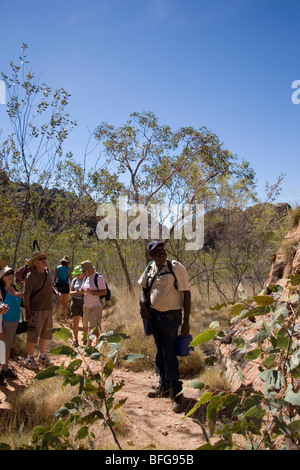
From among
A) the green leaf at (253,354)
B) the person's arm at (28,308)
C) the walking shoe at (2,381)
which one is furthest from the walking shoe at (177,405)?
the green leaf at (253,354)

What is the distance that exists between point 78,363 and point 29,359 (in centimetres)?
474

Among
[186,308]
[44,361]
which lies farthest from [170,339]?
[44,361]

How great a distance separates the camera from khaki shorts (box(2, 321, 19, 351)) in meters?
5.23

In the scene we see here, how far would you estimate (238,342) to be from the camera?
169 centimetres

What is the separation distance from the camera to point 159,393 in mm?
4891

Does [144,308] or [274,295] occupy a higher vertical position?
[274,295]

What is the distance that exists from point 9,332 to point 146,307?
80.8 inches

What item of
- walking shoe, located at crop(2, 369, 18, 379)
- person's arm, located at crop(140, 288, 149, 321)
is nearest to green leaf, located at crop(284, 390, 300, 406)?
person's arm, located at crop(140, 288, 149, 321)

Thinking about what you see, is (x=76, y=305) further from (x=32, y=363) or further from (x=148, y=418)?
(x=148, y=418)

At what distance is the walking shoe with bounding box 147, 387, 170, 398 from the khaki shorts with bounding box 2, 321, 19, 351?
6.78ft

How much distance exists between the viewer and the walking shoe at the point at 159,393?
4.83 m

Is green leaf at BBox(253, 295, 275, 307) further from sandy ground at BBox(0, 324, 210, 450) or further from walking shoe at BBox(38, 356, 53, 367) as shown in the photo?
walking shoe at BBox(38, 356, 53, 367)

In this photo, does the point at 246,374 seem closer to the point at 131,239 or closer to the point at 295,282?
the point at 295,282

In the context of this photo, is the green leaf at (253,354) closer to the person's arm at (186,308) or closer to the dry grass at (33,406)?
the dry grass at (33,406)
